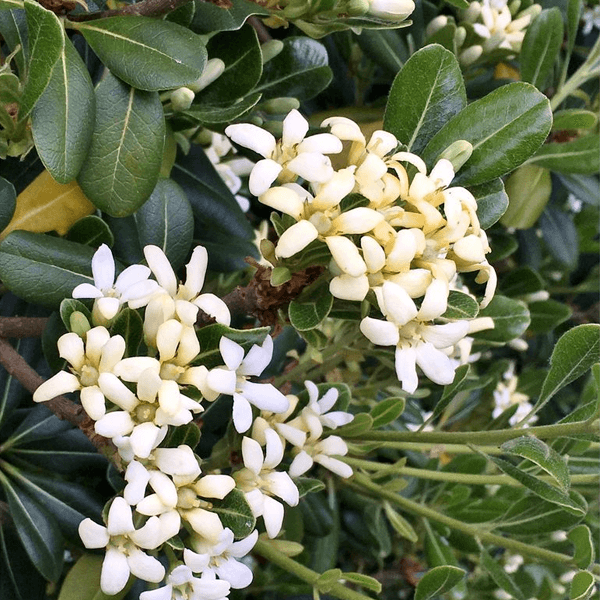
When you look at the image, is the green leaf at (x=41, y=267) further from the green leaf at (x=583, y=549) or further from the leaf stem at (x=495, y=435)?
the green leaf at (x=583, y=549)

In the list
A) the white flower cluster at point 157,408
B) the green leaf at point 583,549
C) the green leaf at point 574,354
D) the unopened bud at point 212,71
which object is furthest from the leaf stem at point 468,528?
the unopened bud at point 212,71

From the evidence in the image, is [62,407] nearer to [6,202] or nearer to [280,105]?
[6,202]

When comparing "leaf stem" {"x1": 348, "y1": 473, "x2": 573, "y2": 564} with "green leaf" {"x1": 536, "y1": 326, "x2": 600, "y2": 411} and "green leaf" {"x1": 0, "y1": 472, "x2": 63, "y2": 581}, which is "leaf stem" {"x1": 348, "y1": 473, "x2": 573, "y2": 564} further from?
"green leaf" {"x1": 0, "y1": 472, "x2": 63, "y2": 581}

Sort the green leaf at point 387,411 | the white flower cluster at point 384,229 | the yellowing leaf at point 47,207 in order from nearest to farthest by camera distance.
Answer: the white flower cluster at point 384,229
the yellowing leaf at point 47,207
the green leaf at point 387,411

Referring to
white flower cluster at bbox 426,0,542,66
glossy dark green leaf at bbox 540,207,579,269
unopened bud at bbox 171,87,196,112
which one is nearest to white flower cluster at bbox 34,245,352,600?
unopened bud at bbox 171,87,196,112

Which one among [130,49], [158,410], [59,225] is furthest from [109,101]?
[158,410]

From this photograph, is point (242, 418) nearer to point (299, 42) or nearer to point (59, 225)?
point (59, 225)
